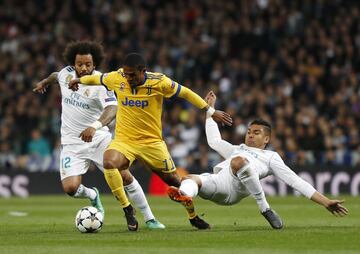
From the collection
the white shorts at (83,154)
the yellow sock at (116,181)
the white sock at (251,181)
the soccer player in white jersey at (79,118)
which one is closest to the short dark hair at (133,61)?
the yellow sock at (116,181)

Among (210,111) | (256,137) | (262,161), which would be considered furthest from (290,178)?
(210,111)

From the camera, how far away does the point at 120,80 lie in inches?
436

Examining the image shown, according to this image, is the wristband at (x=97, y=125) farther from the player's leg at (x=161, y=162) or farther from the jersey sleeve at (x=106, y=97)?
the player's leg at (x=161, y=162)

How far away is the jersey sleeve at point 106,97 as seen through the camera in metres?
11.9

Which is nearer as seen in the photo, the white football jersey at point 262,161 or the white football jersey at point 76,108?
the white football jersey at point 262,161

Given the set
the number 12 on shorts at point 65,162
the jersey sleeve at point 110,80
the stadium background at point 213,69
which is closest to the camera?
the jersey sleeve at point 110,80

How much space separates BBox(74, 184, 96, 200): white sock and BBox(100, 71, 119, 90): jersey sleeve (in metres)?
1.77

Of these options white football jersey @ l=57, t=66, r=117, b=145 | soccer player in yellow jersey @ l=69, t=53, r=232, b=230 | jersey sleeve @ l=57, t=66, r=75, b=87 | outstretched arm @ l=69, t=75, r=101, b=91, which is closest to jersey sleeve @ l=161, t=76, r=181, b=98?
soccer player in yellow jersey @ l=69, t=53, r=232, b=230

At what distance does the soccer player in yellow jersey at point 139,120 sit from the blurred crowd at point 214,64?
10.8 metres

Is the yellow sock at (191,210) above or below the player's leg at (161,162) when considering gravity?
below

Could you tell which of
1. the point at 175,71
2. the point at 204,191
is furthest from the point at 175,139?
the point at 204,191

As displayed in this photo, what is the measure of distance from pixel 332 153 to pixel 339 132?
0.50 metres

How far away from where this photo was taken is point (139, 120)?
1107 centimetres

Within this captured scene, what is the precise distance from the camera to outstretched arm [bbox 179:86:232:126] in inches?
424
